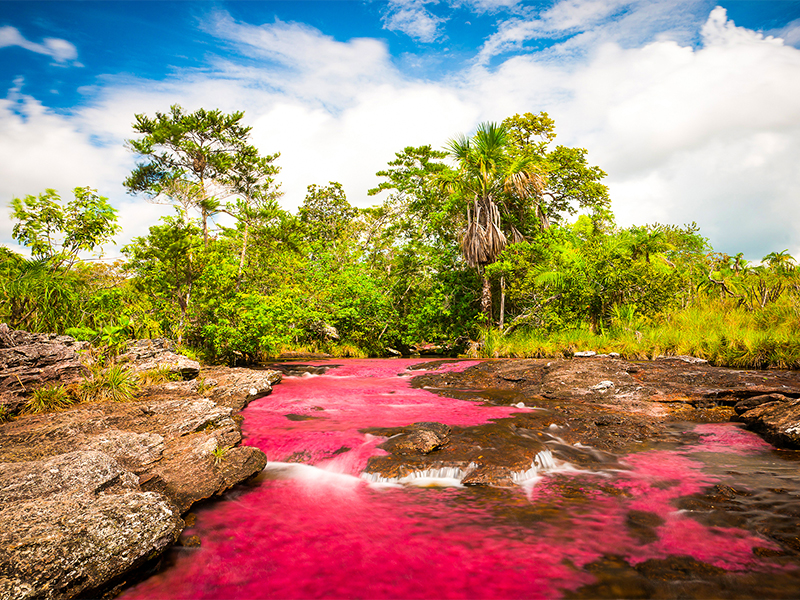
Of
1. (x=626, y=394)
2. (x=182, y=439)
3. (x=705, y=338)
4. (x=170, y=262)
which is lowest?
(x=182, y=439)

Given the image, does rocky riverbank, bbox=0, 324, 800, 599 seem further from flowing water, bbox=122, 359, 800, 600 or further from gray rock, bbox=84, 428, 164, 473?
flowing water, bbox=122, 359, 800, 600

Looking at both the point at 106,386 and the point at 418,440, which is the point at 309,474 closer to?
the point at 418,440

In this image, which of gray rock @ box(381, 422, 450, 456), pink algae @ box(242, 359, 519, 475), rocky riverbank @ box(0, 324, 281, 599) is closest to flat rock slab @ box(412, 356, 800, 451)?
pink algae @ box(242, 359, 519, 475)

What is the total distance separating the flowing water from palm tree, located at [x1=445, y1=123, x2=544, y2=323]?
41.0 ft

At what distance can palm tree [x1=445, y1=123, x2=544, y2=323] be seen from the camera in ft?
55.6

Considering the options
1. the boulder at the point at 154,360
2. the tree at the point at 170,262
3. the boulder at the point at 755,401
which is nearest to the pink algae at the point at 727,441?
the boulder at the point at 755,401

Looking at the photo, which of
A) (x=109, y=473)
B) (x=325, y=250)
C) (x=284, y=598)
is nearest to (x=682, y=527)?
(x=284, y=598)

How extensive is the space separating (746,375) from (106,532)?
980 centimetres

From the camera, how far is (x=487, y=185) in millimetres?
16984


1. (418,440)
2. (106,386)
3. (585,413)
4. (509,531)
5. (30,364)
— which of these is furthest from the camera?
(106,386)

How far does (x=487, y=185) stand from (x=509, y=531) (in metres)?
15.7

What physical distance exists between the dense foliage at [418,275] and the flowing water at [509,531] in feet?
19.3

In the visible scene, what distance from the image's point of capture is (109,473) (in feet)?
11.3

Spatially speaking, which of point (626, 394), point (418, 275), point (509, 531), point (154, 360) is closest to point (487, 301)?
point (418, 275)
